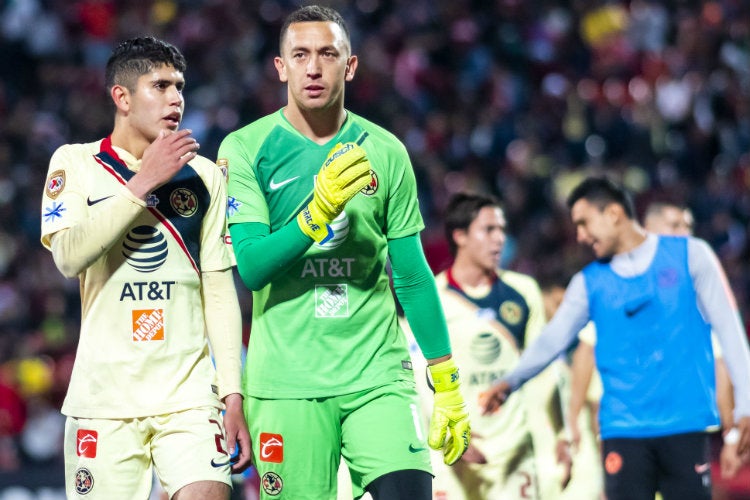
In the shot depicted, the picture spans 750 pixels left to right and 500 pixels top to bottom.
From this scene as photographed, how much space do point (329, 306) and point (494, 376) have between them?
10.6 ft

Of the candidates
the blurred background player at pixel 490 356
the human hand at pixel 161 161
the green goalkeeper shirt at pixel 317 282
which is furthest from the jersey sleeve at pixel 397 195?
the blurred background player at pixel 490 356

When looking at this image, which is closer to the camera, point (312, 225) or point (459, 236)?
point (312, 225)

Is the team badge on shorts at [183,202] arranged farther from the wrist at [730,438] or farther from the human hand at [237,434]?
the wrist at [730,438]

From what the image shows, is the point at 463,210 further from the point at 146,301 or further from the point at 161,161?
the point at 161,161

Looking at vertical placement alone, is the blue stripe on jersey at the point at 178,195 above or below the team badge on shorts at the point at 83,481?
above

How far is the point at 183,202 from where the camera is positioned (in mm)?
5215

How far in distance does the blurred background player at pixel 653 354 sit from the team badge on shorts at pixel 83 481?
2463mm

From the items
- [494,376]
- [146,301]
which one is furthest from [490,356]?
[146,301]

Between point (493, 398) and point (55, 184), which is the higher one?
point (55, 184)

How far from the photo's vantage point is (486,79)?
16469 mm

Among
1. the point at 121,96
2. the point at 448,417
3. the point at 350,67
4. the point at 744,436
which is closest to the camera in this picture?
the point at 121,96

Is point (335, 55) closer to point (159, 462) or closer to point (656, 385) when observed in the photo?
point (159, 462)

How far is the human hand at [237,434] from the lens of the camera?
504 cm

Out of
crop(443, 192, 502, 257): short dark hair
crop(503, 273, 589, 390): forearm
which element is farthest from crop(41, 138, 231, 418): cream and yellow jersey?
crop(443, 192, 502, 257): short dark hair
